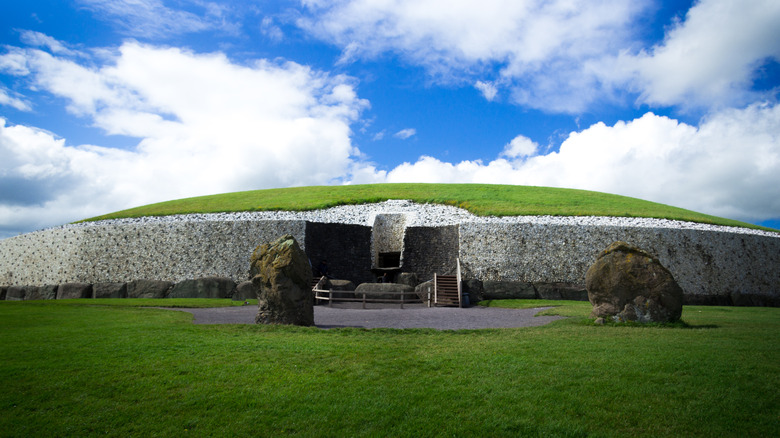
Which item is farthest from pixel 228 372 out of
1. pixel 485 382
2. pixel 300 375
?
pixel 485 382

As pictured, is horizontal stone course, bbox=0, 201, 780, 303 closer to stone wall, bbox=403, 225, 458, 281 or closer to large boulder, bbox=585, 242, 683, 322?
stone wall, bbox=403, 225, 458, 281

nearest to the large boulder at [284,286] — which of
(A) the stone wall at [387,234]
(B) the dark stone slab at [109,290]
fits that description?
(B) the dark stone slab at [109,290]

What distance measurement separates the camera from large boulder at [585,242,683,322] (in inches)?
412

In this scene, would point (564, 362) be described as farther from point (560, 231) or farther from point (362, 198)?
point (362, 198)

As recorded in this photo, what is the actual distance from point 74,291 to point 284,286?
683 inches

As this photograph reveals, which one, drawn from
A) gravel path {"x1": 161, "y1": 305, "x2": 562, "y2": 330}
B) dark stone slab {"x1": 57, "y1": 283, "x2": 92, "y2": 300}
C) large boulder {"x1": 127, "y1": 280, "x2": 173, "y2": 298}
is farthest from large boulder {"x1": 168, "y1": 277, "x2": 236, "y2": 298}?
gravel path {"x1": 161, "y1": 305, "x2": 562, "y2": 330}

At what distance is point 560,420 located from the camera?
4.94 metres

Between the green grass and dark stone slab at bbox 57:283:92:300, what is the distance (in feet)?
50.8

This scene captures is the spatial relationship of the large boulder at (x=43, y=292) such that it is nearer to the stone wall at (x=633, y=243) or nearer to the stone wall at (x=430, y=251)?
the stone wall at (x=430, y=251)

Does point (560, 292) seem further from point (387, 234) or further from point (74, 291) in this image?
point (74, 291)

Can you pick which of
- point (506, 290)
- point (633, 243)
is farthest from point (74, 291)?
point (633, 243)

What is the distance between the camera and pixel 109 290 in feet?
72.4

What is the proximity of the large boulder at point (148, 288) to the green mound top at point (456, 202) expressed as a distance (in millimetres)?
→ 7875

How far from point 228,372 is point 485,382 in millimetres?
3484
